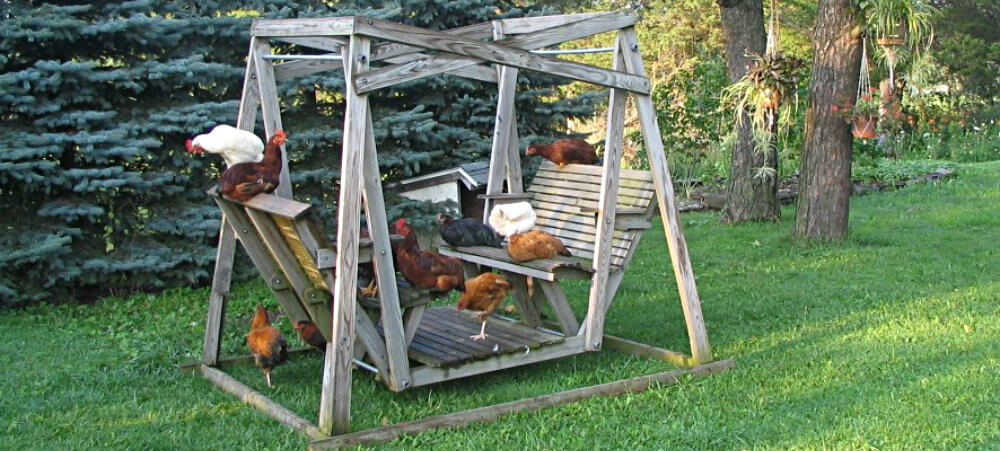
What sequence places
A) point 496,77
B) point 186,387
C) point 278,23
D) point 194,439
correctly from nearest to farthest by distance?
point 194,439 < point 278,23 < point 186,387 < point 496,77

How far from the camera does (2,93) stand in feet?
24.3

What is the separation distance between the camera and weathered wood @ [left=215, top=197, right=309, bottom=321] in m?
5.15

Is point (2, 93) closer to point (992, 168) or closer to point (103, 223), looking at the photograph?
point (103, 223)

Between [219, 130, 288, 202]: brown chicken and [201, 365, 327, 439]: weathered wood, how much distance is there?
1089 millimetres

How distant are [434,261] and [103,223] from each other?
14.0 feet

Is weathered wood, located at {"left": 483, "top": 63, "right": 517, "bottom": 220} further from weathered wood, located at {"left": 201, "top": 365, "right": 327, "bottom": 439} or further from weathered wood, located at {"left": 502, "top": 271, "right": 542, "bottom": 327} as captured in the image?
weathered wood, located at {"left": 201, "top": 365, "right": 327, "bottom": 439}

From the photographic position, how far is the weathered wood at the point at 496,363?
16.1 feet

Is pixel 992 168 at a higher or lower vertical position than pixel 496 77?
lower

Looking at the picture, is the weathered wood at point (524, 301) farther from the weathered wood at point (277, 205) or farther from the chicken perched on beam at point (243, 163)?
the weathered wood at point (277, 205)

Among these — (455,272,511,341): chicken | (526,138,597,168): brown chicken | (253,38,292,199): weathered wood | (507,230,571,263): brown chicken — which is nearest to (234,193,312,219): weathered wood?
(253,38,292,199): weathered wood

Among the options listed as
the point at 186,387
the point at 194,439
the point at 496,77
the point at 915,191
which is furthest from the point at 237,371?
the point at 915,191

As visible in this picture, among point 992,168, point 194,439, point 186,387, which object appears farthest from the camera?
point 992,168

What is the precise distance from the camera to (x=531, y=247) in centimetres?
572

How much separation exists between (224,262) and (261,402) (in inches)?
41.2
